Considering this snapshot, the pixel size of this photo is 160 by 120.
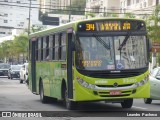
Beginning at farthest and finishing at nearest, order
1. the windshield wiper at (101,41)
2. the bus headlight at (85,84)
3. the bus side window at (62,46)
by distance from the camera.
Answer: the bus side window at (62,46) → the windshield wiper at (101,41) → the bus headlight at (85,84)

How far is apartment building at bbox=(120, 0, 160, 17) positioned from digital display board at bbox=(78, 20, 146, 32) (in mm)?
55611

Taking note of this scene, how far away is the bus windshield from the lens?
17438mm

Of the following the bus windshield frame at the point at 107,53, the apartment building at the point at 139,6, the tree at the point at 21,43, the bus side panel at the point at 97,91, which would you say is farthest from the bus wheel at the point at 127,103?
the tree at the point at 21,43

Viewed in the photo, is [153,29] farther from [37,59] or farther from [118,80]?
[118,80]

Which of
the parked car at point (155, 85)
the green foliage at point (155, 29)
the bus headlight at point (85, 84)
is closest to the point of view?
the bus headlight at point (85, 84)

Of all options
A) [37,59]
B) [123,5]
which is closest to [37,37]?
[37,59]

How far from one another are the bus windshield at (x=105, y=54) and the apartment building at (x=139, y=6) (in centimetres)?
5609

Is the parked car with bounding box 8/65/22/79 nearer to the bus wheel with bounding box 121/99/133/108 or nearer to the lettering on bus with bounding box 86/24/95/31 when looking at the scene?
the bus wheel with bounding box 121/99/133/108

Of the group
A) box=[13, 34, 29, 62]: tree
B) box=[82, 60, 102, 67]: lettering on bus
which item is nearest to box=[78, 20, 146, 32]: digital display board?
box=[82, 60, 102, 67]: lettering on bus

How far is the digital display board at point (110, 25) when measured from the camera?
58.3 ft

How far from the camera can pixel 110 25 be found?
17.9 metres

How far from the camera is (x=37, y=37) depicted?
78.9ft

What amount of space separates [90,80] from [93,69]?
0.36 meters

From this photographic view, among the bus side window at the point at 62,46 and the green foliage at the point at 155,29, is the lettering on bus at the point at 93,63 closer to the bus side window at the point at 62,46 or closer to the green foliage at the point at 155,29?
the bus side window at the point at 62,46
